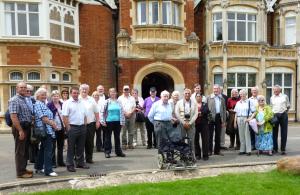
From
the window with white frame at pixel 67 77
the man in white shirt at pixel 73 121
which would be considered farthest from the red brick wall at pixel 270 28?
the man in white shirt at pixel 73 121

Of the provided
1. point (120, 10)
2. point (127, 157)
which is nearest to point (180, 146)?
point (127, 157)

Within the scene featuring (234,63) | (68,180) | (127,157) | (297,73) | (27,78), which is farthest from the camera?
(297,73)

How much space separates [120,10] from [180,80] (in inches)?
205

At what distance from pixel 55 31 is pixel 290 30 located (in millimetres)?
15135

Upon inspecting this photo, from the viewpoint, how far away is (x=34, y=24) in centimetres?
1892

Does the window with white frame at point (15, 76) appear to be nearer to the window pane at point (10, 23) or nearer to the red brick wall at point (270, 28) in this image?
the window pane at point (10, 23)

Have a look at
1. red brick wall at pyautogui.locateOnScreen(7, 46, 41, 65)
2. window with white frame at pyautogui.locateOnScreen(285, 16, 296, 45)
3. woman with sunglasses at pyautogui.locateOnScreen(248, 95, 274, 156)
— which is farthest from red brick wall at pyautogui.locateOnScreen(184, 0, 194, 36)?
woman with sunglasses at pyautogui.locateOnScreen(248, 95, 274, 156)

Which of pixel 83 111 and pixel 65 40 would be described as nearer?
pixel 83 111

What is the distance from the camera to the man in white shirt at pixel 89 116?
29.4 feet

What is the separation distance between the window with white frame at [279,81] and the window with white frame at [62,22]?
12491 mm

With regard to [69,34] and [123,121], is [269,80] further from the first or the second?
[123,121]

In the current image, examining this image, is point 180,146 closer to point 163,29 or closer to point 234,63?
point 163,29

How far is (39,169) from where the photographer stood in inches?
328

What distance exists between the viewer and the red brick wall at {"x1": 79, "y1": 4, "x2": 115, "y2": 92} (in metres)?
21.6
